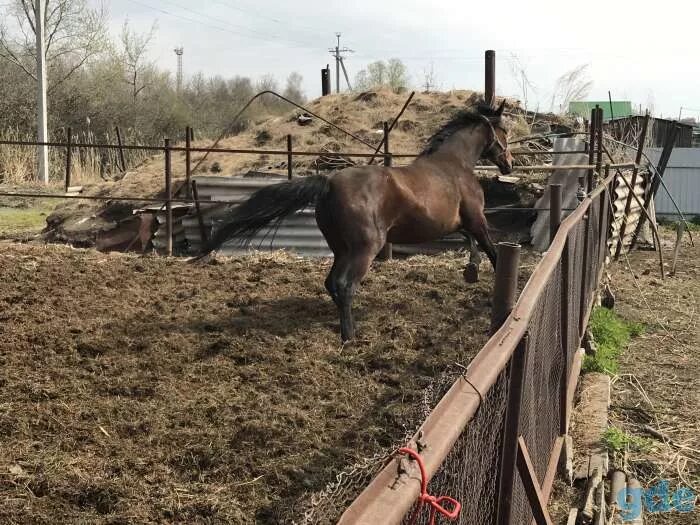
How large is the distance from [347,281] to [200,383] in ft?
5.53

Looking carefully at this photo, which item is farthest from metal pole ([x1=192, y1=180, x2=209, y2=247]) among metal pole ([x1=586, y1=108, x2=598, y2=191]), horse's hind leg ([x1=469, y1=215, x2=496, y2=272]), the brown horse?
metal pole ([x1=586, y1=108, x2=598, y2=191])

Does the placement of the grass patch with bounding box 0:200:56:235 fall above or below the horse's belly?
below

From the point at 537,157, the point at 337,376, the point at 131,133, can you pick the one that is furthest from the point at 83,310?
the point at 131,133

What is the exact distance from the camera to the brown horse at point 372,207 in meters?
5.91

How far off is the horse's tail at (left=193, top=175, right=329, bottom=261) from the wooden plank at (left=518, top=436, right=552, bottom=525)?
4004 millimetres

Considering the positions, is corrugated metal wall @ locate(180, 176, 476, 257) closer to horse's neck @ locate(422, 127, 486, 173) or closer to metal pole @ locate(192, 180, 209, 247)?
metal pole @ locate(192, 180, 209, 247)

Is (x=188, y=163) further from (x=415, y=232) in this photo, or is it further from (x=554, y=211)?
(x=554, y=211)

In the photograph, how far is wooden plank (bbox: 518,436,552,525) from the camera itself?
216 centimetres

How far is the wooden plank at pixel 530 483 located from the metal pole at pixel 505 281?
38 centimetres

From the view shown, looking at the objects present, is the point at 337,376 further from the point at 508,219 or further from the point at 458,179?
the point at 508,219

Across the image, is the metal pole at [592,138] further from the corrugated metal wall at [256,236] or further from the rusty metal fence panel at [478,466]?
the rusty metal fence panel at [478,466]

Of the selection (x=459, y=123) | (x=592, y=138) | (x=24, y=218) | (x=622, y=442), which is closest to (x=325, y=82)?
(x=24, y=218)

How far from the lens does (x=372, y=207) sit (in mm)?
6004

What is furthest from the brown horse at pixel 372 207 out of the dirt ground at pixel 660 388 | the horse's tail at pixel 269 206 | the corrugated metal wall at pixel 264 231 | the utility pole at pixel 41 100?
the utility pole at pixel 41 100
